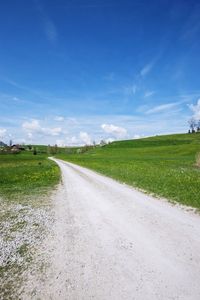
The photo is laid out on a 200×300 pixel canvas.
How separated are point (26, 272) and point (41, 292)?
1.14 metres

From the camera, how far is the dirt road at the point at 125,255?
534 centimetres

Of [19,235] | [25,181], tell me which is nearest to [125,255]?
[19,235]

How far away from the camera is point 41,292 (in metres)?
5.41

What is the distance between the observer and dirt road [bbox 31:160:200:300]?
5344 mm

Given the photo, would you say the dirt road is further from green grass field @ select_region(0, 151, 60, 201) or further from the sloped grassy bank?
green grass field @ select_region(0, 151, 60, 201)

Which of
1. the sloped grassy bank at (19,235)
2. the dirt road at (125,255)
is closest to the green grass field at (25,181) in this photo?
the sloped grassy bank at (19,235)

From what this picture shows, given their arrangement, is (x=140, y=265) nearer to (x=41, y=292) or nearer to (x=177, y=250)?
(x=177, y=250)

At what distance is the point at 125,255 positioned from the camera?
706cm

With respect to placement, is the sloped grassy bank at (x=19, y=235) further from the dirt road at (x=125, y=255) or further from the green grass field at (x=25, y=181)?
the green grass field at (x=25, y=181)

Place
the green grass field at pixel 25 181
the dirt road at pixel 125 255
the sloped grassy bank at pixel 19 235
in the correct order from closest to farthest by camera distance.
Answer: the dirt road at pixel 125 255 < the sloped grassy bank at pixel 19 235 < the green grass field at pixel 25 181

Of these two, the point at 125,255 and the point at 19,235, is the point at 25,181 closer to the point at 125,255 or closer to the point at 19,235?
the point at 19,235

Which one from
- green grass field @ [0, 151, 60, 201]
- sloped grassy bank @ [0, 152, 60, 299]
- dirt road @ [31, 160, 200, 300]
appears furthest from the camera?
green grass field @ [0, 151, 60, 201]

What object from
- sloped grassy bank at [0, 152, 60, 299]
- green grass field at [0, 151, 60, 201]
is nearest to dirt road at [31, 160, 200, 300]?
sloped grassy bank at [0, 152, 60, 299]

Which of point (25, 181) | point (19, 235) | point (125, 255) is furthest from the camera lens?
point (25, 181)
